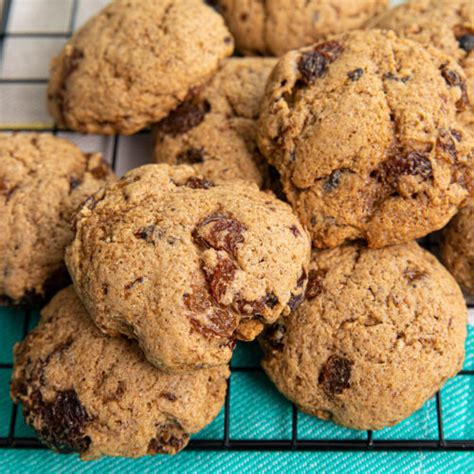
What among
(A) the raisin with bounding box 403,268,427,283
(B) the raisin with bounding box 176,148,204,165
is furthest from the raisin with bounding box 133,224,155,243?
(A) the raisin with bounding box 403,268,427,283

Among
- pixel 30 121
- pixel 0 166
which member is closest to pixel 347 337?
pixel 0 166

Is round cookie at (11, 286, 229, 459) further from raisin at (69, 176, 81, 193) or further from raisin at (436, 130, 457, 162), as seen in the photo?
raisin at (436, 130, 457, 162)

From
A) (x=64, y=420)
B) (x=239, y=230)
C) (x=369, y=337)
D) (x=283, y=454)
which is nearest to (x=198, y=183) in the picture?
(x=239, y=230)

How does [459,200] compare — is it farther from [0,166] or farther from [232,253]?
[0,166]

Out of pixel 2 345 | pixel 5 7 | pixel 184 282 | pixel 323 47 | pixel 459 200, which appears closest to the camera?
pixel 184 282

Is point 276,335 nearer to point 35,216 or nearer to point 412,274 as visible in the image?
point 412,274

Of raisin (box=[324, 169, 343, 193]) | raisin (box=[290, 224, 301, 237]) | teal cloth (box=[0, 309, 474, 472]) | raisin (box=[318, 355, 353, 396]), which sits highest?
raisin (box=[324, 169, 343, 193])

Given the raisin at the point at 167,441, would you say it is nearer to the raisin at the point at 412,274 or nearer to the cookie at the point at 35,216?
the cookie at the point at 35,216
